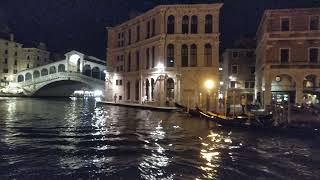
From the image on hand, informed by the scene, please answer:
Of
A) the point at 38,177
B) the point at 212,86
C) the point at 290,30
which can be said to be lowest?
the point at 38,177

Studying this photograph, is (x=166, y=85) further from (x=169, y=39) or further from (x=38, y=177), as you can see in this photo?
(x=38, y=177)

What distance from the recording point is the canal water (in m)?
11.2

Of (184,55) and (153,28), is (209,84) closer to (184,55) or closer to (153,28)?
(184,55)

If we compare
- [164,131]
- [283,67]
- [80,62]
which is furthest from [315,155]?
[80,62]

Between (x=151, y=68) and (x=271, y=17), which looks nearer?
(x=271, y=17)

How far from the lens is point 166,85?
42562 mm

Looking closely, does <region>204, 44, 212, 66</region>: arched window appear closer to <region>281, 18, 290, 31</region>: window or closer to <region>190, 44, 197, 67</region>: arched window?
<region>190, 44, 197, 67</region>: arched window

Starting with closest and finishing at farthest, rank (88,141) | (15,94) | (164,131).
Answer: (88,141), (164,131), (15,94)

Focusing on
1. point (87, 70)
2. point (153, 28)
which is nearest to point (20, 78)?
point (87, 70)

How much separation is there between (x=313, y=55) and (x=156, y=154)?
26172 millimetres

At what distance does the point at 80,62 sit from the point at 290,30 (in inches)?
2284

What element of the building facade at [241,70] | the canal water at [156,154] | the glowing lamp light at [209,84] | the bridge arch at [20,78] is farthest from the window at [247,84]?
the bridge arch at [20,78]

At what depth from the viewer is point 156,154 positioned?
14328 millimetres

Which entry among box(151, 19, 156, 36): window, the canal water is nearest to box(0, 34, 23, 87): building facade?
box(151, 19, 156, 36): window
